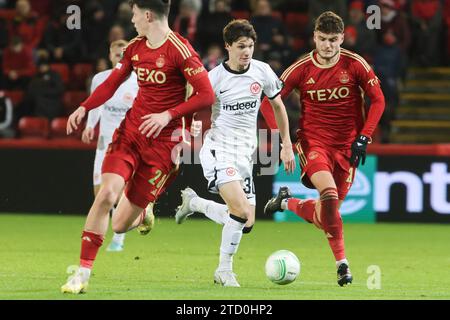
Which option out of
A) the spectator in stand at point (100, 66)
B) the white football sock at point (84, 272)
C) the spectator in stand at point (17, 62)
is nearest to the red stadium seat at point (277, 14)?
the spectator in stand at point (100, 66)

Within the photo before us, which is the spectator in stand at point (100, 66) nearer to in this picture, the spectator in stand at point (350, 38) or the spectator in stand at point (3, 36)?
the spectator in stand at point (3, 36)

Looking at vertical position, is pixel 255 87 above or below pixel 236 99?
above

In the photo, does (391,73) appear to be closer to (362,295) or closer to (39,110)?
(39,110)

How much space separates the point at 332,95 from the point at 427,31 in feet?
29.5

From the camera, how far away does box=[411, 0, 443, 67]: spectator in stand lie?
60.2 feet

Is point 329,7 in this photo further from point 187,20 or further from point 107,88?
point 107,88

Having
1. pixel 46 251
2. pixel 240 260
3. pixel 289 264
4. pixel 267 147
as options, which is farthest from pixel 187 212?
pixel 267 147

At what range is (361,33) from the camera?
57.5 feet

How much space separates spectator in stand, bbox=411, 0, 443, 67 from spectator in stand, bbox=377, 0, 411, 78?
0.92 ft

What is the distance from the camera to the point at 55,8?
65.1 ft

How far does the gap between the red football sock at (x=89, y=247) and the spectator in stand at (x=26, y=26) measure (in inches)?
435

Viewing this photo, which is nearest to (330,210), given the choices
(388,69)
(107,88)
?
(107,88)

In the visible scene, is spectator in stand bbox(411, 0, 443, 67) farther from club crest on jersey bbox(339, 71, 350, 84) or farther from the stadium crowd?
club crest on jersey bbox(339, 71, 350, 84)

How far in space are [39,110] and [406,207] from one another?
19.0 feet
